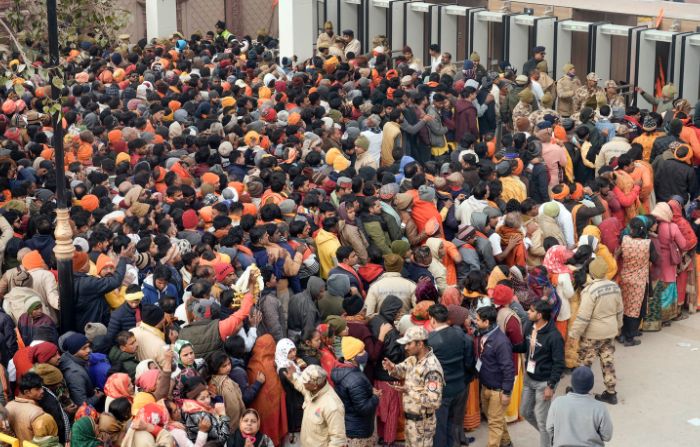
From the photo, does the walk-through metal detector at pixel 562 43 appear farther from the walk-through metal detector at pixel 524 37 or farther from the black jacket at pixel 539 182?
the black jacket at pixel 539 182

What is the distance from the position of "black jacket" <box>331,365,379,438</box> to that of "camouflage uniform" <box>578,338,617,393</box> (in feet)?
8.33

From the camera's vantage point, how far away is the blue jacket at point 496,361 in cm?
1002

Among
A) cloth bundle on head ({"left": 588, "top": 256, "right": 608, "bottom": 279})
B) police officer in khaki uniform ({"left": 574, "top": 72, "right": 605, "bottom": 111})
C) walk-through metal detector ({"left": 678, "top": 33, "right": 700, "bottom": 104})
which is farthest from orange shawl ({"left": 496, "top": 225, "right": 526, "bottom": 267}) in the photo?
walk-through metal detector ({"left": 678, "top": 33, "right": 700, "bottom": 104})

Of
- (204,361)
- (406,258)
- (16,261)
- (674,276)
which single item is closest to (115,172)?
(16,261)

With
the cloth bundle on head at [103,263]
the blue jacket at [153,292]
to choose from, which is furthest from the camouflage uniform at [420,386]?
the cloth bundle on head at [103,263]

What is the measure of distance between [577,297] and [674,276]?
168 cm

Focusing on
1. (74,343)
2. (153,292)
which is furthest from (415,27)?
(74,343)

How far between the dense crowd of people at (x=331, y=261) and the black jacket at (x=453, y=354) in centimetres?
2

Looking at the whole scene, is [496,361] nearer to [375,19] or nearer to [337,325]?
[337,325]

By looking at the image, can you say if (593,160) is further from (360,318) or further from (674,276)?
(360,318)

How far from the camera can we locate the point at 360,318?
33.4 ft

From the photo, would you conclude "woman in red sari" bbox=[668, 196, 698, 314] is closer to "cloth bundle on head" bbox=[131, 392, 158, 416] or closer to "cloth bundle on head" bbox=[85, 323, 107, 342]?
"cloth bundle on head" bbox=[85, 323, 107, 342]

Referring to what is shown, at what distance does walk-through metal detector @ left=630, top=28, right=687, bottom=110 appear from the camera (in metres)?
18.7

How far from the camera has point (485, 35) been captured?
846 inches
